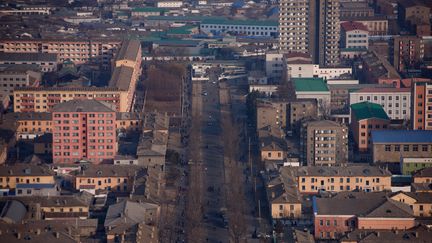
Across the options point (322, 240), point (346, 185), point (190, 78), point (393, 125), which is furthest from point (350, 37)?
point (322, 240)

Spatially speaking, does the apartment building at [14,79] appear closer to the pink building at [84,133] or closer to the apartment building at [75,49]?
the apartment building at [75,49]

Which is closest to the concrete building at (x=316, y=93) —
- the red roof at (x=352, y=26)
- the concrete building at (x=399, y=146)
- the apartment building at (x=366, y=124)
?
the apartment building at (x=366, y=124)

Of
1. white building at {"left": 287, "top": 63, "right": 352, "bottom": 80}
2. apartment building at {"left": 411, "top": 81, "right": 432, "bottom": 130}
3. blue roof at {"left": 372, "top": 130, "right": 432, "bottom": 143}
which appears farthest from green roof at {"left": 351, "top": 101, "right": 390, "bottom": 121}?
white building at {"left": 287, "top": 63, "right": 352, "bottom": 80}

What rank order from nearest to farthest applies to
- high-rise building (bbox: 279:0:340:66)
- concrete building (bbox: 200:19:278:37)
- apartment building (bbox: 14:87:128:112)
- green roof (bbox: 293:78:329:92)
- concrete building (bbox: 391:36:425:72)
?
1. apartment building (bbox: 14:87:128:112)
2. green roof (bbox: 293:78:329:92)
3. high-rise building (bbox: 279:0:340:66)
4. concrete building (bbox: 391:36:425:72)
5. concrete building (bbox: 200:19:278:37)

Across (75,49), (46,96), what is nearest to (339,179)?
(46,96)

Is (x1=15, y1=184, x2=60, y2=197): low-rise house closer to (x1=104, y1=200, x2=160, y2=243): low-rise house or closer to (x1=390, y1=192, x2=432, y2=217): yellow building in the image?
(x1=104, y1=200, x2=160, y2=243): low-rise house
